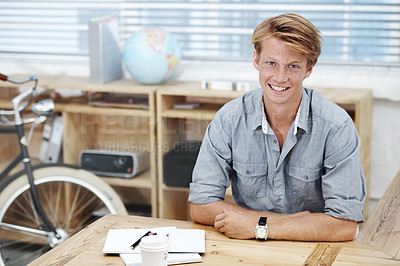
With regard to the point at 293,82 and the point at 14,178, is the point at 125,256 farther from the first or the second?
the point at 14,178

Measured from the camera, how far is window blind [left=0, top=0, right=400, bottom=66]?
2.87 meters

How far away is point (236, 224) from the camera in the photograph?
5.20 ft

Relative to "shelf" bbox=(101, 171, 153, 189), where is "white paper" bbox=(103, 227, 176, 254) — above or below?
above

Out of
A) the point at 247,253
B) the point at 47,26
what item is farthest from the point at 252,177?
the point at 47,26

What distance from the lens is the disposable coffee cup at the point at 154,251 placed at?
1189mm

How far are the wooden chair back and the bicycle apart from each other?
1324 mm

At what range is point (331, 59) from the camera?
9.69ft

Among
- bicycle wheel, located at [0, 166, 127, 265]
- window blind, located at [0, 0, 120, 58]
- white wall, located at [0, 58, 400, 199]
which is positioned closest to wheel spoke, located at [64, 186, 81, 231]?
bicycle wheel, located at [0, 166, 127, 265]

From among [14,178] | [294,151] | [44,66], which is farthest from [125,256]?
[44,66]

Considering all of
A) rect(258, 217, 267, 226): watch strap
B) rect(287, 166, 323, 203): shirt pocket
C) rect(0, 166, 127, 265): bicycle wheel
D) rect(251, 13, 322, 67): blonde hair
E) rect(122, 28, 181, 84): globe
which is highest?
rect(251, 13, 322, 67): blonde hair

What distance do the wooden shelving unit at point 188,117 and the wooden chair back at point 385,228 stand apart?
632 mm

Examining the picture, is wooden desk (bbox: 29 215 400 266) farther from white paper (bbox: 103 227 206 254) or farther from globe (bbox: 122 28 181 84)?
globe (bbox: 122 28 181 84)

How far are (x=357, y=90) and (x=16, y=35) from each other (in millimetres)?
2097

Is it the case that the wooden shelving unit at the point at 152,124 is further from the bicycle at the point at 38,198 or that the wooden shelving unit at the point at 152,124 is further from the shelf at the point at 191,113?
the bicycle at the point at 38,198
